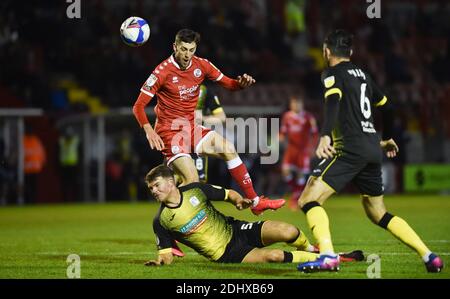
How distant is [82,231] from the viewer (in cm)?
Answer: 1343

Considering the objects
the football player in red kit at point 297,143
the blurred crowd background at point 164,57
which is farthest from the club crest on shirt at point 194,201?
the blurred crowd background at point 164,57

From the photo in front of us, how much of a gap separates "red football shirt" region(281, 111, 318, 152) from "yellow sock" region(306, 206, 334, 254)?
10.6 meters

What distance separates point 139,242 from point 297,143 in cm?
783

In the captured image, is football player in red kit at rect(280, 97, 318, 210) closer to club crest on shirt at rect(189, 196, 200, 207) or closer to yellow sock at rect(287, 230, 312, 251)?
yellow sock at rect(287, 230, 312, 251)

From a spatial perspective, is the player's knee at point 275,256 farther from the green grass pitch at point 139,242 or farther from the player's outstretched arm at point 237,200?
the player's outstretched arm at point 237,200

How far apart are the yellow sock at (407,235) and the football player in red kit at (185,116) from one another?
2.16 meters

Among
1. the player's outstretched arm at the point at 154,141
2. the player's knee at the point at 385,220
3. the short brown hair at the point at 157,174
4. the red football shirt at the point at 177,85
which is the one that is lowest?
the player's knee at the point at 385,220

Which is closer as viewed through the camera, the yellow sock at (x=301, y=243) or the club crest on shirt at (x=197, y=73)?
the yellow sock at (x=301, y=243)

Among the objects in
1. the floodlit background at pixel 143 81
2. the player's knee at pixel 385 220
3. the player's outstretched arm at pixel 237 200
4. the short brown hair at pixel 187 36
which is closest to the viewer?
the player's knee at pixel 385 220

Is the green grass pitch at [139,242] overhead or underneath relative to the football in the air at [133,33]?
underneath

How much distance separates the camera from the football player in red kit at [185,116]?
983 cm

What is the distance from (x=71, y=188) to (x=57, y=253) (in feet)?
40.4

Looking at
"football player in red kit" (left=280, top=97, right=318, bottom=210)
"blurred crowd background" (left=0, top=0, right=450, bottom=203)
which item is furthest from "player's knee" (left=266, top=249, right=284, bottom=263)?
"blurred crowd background" (left=0, top=0, right=450, bottom=203)

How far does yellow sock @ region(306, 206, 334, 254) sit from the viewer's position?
25.0ft
